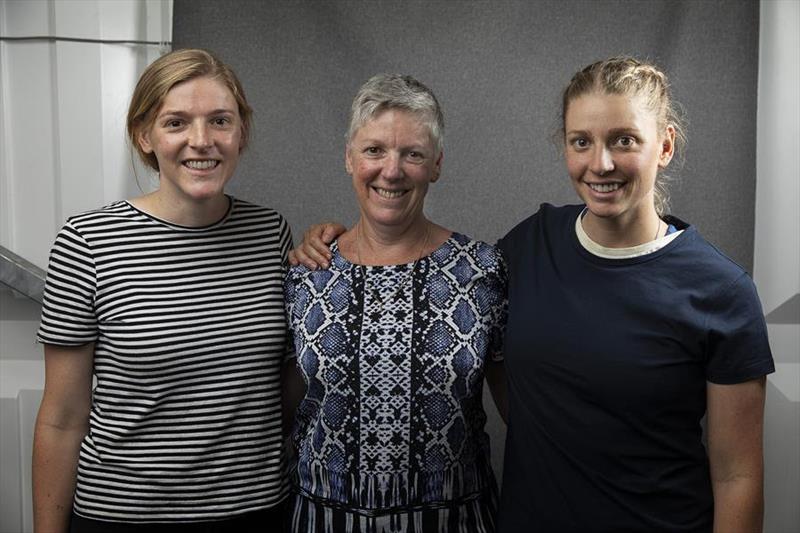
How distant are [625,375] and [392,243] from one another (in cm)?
57

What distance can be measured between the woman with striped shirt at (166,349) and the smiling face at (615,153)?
A: 0.70 metres

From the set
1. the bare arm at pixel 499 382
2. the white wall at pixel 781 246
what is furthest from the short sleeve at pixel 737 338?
the white wall at pixel 781 246

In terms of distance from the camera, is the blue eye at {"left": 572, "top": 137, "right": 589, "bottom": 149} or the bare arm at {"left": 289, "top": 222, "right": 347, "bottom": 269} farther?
the bare arm at {"left": 289, "top": 222, "right": 347, "bottom": 269}

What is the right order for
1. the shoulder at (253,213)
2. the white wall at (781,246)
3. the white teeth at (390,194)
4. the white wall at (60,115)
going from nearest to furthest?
1. the white teeth at (390,194)
2. the shoulder at (253,213)
3. the white wall at (781,246)
4. the white wall at (60,115)

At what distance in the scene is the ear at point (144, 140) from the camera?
185cm

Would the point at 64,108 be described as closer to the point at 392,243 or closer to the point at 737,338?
the point at 392,243

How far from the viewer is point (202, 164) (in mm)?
1821

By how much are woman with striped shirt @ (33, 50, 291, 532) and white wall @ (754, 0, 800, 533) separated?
1.44 metres

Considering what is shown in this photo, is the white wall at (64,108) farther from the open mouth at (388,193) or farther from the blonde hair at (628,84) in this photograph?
the blonde hair at (628,84)

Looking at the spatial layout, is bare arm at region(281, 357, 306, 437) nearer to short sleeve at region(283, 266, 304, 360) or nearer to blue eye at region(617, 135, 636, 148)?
short sleeve at region(283, 266, 304, 360)

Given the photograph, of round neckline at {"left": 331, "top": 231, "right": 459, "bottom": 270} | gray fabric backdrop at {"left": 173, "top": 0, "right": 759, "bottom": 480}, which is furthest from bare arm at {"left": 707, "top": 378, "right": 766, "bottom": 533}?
gray fabric backdrop at {"left": 173, "top": 0, "right": 759, "bottom": 480}

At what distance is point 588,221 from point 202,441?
89cm

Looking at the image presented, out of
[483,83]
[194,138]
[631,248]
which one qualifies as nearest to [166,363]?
[194,138]

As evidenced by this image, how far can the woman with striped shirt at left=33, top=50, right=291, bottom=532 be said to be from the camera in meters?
1.79
